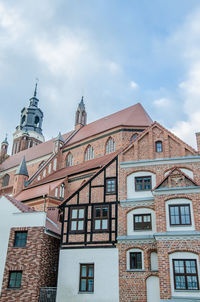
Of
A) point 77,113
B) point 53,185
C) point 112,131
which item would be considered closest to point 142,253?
point 53,185

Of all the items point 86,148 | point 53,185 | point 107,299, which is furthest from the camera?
point 86,148

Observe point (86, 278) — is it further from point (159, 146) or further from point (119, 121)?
point (119, 121)

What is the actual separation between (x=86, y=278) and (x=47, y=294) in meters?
2.66

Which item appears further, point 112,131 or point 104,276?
point 112,131

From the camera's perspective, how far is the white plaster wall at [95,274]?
17406 millimetres

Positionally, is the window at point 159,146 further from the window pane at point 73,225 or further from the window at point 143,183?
the window pane at point 73,225

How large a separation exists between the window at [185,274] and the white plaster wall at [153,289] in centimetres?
173

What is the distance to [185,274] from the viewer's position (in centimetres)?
1544

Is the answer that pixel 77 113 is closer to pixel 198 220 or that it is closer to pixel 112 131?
pixel 112 131

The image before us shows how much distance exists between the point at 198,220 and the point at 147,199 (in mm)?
3646

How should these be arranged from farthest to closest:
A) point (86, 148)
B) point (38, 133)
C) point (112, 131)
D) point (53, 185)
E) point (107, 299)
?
1. point (38, 133)
2. point (86, 148)
3. point (112, 131)
4. point (53, 185)
5. point (107, 299)

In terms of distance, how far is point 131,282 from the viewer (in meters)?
17.2

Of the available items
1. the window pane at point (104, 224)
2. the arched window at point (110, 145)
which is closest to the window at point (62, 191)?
the arched window at point (110, 145)

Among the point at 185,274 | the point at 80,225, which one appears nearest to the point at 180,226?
the point at 185,274
